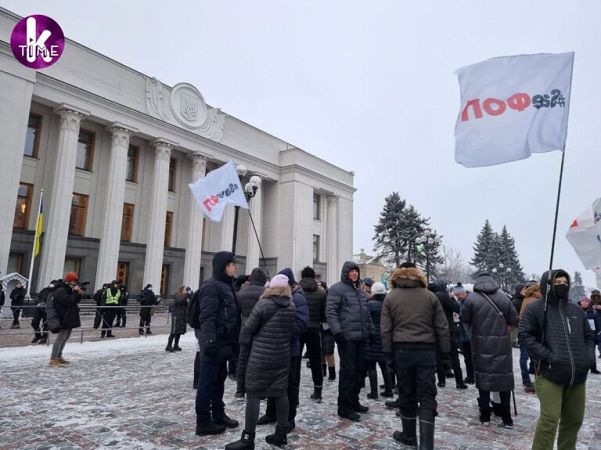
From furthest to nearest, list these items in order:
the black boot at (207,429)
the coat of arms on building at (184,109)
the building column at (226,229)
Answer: the building column at (226,229) < the coat of arms on building at (184,109) < the black boot at (207,429)

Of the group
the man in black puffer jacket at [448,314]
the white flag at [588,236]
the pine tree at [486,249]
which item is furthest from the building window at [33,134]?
the pine tree at [486,249]

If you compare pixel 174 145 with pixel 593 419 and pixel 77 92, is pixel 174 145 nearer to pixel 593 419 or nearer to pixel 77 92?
pixel 77 92

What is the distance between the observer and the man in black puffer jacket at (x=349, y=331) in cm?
528

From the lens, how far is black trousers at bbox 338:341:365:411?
5.26 metres

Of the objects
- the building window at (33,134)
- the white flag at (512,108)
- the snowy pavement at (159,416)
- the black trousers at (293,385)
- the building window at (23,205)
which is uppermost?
the building window at (33,134)

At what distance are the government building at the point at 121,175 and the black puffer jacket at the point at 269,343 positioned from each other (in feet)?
63.3

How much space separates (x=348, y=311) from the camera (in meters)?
5.54

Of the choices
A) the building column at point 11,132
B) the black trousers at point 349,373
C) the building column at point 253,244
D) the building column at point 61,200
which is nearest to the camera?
the black trousers at point 349,373

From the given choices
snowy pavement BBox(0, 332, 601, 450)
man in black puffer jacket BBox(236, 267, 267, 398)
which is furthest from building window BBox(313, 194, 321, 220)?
man in black puffer jacket BBox(236, 267, 267, 398)

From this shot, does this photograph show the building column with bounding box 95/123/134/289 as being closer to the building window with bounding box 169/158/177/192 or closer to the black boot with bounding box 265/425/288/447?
the building window with bounding box 169/158/177/192

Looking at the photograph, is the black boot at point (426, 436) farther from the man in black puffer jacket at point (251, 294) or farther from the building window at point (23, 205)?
the building window at point (23, 205)

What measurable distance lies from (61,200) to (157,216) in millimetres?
5924

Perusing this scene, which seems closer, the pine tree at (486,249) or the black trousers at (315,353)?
the black trousers at (315,353)

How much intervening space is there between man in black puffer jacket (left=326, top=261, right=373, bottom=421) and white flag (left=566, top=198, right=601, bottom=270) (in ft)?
16.3
